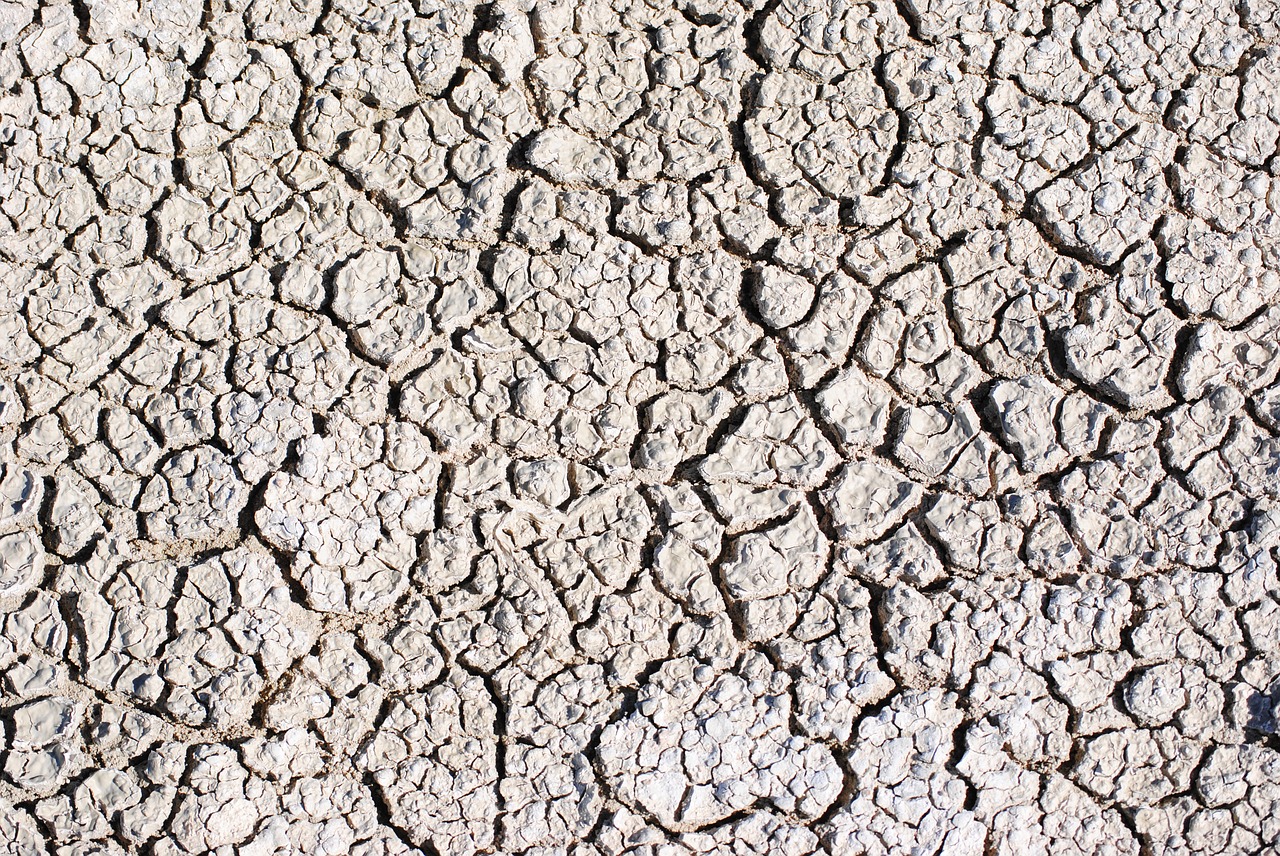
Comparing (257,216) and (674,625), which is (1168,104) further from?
(257,216)

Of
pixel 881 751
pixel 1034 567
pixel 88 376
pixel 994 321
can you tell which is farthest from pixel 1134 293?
pixel 88 376

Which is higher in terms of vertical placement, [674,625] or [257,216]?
[257,216]

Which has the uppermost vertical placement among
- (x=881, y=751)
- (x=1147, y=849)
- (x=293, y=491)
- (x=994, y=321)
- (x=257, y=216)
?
(x=257, y=216)

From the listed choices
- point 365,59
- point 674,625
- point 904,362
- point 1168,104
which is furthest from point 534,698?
point 1168,104

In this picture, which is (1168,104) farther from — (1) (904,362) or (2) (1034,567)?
(2) (1034,567)

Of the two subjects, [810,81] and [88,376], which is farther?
[810,81]

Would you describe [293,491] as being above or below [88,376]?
below
